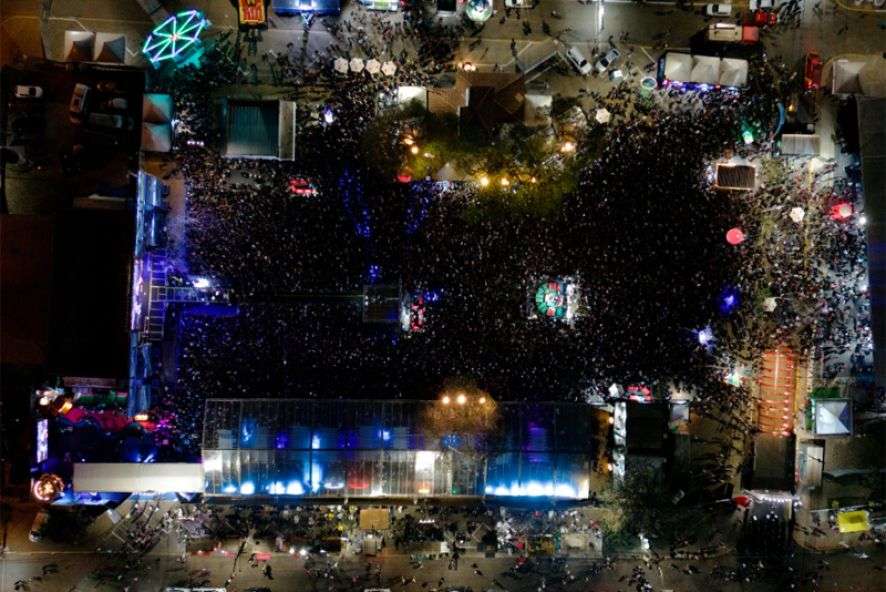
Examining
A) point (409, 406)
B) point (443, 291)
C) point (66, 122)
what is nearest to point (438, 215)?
point (443, 291)

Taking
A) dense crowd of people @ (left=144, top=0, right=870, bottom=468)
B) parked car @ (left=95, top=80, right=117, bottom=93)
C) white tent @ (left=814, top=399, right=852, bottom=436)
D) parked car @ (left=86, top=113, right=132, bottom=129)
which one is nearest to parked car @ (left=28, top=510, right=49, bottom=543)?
dense crowd of people @ (left=144, top=0, right=870, bottom=468)

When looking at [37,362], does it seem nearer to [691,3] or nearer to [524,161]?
[524,161]

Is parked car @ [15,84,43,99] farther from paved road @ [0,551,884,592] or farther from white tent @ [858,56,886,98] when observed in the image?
white tent @ [858,56,886,98]

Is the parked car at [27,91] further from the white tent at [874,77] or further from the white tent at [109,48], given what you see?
the white tent at [874,77]

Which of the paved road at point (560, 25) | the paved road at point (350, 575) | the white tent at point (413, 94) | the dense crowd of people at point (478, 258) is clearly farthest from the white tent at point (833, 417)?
the white tent at point (413, 94)

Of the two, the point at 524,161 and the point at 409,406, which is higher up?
the point at 524,161

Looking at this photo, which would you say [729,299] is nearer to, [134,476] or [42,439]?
[134,476]

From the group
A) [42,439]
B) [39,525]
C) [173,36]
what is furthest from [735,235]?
[39,525]
